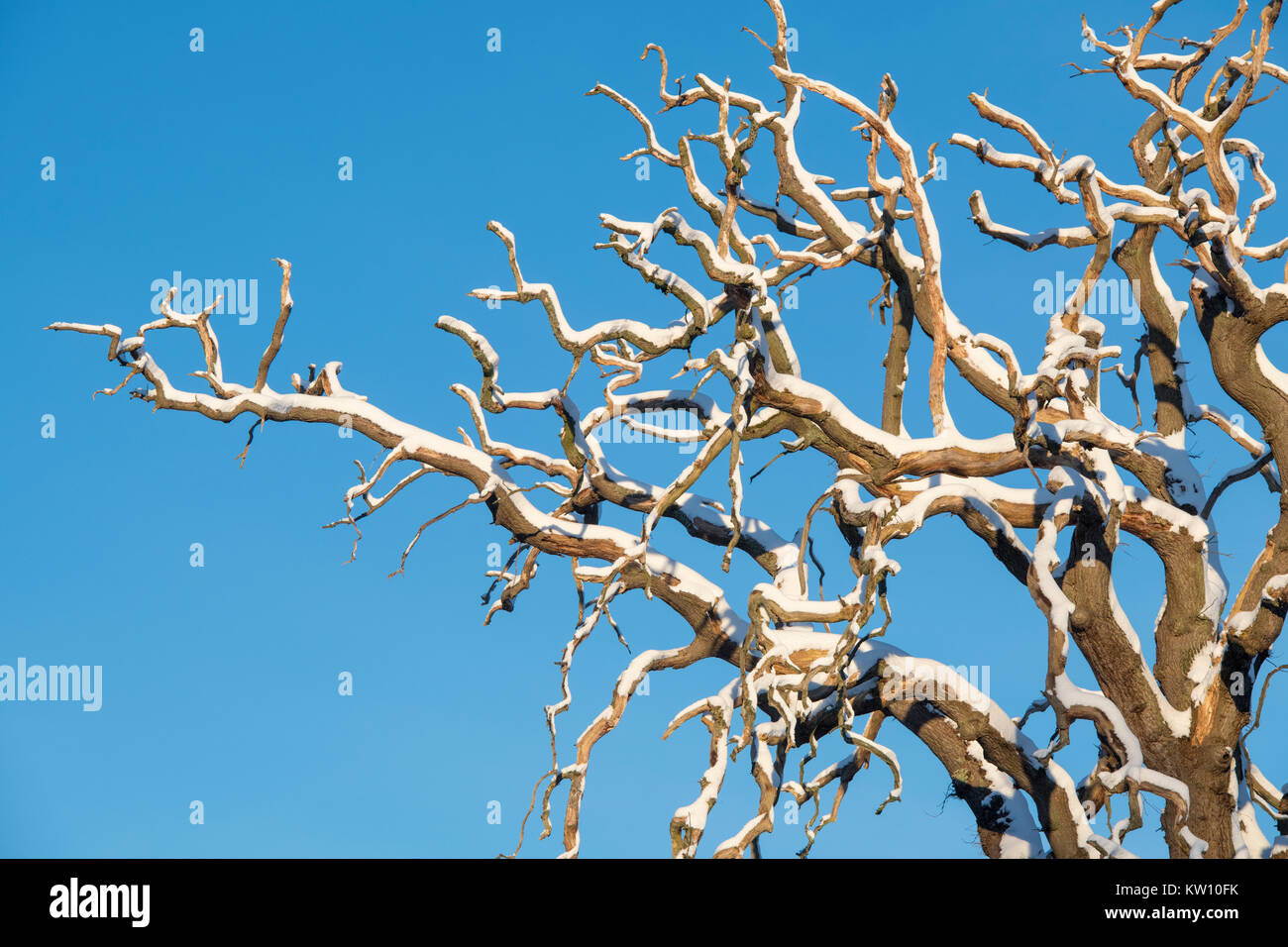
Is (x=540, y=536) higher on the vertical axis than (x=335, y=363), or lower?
lower

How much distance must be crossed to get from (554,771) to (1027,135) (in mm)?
6993

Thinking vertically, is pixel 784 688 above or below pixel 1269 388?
below

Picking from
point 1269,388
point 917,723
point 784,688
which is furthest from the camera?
point 1269,388

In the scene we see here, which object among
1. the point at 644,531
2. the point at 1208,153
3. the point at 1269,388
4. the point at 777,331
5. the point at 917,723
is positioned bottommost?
the point at 917,723

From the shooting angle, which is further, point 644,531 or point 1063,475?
point 1063,475

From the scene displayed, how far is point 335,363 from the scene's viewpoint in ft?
42.8
